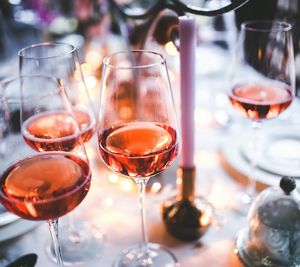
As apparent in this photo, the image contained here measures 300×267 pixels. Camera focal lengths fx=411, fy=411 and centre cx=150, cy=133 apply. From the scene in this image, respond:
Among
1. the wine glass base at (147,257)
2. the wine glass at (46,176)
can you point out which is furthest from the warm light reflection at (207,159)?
the wine glass at (46,176)

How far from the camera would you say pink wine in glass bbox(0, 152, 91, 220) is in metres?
0.66

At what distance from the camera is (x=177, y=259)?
2.70ft

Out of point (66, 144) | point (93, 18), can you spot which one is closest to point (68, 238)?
point (66, 144)

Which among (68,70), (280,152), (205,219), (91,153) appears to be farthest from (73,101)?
(280,152)

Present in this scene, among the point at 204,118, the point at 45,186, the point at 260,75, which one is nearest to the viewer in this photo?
the point at 45,186

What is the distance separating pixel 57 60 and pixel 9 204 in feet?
1.19

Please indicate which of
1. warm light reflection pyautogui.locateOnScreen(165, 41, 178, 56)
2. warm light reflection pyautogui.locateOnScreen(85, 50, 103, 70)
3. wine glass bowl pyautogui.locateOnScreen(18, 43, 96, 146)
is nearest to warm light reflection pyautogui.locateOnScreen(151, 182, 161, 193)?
wine glass bowl pyautogui.locateOnScreen(18, 43, 96, 146)

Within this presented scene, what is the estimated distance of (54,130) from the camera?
0.88 metres

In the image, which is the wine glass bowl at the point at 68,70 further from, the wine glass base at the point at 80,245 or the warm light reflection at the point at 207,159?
the warm light reflection at the point at 207,159

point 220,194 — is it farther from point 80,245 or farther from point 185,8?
point 185,8

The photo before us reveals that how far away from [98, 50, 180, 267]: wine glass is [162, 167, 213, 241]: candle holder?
0.05m

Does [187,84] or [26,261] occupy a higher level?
[187,84]

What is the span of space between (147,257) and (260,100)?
45 centimetres

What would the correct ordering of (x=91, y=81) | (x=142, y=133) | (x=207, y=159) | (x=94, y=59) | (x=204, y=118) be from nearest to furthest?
(x=142, y=133) → (x=207, y=159) → (x=204, y=118) → (x=91, y=81) → (x=94, y=59)
